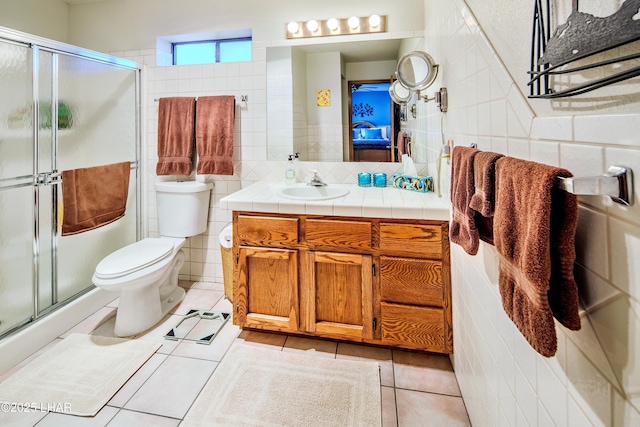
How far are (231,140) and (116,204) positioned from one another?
3.03ft

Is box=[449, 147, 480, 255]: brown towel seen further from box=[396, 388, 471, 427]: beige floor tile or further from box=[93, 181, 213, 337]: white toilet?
box=[93, 181, 213, 337]: white toilet

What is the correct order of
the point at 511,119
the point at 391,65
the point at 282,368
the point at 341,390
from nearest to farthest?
the point at 511,119
the point at 341,390
the point at 282,368
the point at 391,65

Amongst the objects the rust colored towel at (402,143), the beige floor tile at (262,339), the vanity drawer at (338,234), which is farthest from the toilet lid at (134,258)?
the rust colored towel at (402,143)

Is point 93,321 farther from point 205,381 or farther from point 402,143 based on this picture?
point 402,143

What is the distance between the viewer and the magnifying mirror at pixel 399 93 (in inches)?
→ 80.8

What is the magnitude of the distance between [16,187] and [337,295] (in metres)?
1.89

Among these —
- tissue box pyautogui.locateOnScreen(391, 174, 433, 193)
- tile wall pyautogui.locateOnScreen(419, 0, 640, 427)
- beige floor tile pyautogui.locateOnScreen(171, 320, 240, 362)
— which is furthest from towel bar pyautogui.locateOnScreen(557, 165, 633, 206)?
beige floor tile pyautogui.locateOnScreen(171, 320, 240, 362)

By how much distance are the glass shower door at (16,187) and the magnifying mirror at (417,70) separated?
6.90 ft

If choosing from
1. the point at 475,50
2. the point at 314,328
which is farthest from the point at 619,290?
the point at 314,328

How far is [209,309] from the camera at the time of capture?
2334 mm

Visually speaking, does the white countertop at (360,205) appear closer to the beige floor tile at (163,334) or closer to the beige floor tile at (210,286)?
the beige floor tile at (163,334)

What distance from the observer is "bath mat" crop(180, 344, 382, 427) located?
141 centimetres

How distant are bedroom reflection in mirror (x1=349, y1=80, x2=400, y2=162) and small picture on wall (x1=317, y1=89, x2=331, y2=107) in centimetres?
16

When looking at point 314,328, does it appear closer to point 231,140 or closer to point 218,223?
point 218,223
